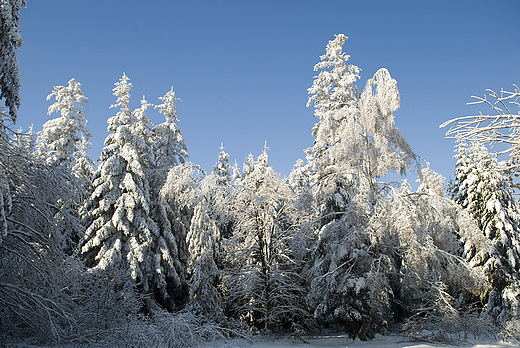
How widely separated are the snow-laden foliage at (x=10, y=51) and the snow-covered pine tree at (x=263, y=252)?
9918mm

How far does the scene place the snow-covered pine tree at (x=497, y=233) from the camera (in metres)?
19.1

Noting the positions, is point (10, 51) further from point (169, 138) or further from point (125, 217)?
point (169, 138)

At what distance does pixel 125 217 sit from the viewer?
20.1 meters

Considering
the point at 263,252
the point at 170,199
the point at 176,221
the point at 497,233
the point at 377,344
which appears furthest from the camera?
the point at 176,221

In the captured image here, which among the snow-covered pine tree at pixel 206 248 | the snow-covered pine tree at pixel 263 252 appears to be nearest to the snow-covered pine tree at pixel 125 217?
the snow-covered pine tree at pixel 206 248

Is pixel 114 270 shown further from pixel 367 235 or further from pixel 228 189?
pixel 367 235

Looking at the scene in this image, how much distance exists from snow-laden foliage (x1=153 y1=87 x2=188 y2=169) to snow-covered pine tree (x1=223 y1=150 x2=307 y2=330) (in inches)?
356

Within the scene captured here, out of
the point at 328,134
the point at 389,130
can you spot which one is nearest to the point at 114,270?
the point at 328,134

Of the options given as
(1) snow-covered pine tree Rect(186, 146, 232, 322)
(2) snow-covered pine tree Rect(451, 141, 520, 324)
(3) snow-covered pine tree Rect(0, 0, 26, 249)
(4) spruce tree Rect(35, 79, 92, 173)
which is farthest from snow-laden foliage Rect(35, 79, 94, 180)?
(2) snow-covered pine tree Rect(451, 141, 520, 324)

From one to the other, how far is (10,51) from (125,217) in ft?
39.3

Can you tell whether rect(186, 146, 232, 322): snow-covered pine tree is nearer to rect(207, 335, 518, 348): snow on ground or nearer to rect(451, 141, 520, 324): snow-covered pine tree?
rect(207, 335, 518, 348): snow on ground

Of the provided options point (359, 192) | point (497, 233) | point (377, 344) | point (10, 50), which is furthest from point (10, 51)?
point (497, 233)

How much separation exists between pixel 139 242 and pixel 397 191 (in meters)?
14.5

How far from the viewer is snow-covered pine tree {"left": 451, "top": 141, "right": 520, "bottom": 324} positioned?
1909cm
